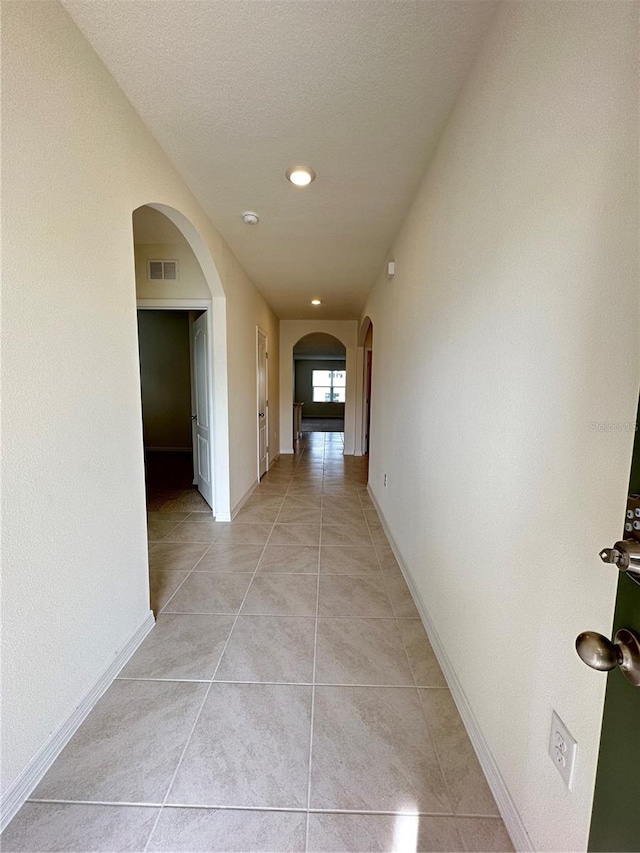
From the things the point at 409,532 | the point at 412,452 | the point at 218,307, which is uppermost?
the point at 218,307

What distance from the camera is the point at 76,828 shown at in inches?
39.2

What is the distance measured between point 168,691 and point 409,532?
1.54 meters

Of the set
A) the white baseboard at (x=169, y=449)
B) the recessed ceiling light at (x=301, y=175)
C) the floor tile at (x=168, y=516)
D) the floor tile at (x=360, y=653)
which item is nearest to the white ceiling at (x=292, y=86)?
the recessed ceiling light at (x=301, y=175)

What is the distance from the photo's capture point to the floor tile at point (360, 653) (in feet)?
4.99

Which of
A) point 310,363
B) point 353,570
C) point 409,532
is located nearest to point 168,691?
point 353,570

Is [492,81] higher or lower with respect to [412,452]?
higher

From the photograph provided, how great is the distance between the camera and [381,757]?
1189 mm

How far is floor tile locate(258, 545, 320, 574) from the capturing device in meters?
2.47

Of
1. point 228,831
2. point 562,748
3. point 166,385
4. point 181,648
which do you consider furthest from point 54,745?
point 166,385

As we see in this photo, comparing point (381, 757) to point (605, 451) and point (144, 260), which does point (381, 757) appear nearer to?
point (605, 451)

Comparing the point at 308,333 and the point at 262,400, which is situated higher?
the point at 308,333

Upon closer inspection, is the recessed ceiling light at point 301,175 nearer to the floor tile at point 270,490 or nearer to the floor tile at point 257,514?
the floor tile at point 257,514

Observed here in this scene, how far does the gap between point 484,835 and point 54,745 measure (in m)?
1.40

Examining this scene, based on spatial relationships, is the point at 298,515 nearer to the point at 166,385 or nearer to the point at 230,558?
the point at 230,558
